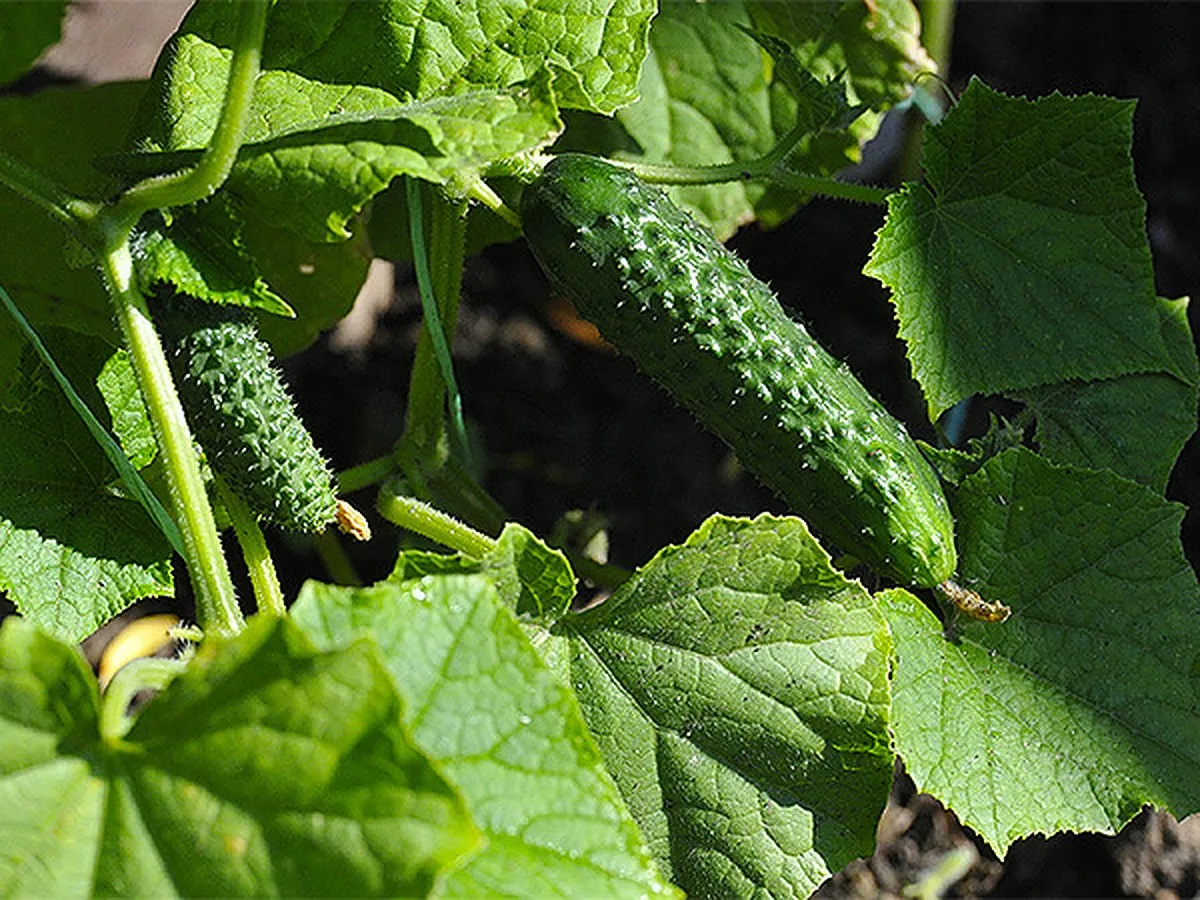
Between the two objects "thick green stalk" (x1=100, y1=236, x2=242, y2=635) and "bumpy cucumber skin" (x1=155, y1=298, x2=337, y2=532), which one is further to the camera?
"bumpy cucumber skin" (x1=155, y1=298, x2=337, y2=532)

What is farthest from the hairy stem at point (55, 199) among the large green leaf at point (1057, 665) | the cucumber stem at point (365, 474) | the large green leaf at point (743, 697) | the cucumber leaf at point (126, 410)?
the large green leaf at point (1057, 665)

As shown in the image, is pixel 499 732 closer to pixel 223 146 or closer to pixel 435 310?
pixel 223 146

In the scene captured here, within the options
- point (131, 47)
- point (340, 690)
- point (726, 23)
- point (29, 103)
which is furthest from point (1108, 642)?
point (131, 47)

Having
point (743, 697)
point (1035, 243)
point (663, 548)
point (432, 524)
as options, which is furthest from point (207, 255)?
point (1035, 243)

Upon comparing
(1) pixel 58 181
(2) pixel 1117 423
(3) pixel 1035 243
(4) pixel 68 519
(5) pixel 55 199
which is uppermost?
(5) pixel 55 199

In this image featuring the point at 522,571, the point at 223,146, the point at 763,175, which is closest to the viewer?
the point at 223,146

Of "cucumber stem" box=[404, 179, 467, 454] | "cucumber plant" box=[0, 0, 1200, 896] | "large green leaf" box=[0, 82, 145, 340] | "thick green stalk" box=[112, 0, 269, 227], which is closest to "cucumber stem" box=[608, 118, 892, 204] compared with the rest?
"cucumber plant" box=[0, 0, 1200, 896]

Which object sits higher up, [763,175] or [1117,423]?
[763,175]

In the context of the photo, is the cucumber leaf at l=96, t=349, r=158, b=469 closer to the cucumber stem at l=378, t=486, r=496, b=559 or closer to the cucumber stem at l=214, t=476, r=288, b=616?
the cucumber stem at l=214, t=476, r=288, b=616
